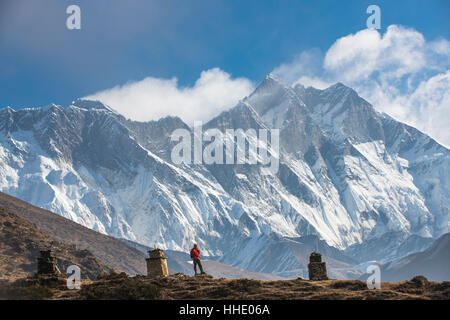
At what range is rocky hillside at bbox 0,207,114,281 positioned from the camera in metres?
126

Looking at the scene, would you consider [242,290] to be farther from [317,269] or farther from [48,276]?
[48,276]

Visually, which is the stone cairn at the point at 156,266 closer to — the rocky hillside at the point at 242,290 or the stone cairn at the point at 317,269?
the rocky hillside at the point at 242,290

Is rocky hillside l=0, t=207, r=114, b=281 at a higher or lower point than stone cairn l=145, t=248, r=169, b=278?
higher

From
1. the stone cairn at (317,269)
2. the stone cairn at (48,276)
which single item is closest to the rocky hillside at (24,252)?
the stone cairn at (48,276)

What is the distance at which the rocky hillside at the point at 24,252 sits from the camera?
126 metres

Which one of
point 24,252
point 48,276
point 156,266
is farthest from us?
point 24,252

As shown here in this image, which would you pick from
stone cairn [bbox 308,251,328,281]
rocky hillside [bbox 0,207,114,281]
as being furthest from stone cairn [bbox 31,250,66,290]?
rocky hillside [bbox 0,207,114,281]

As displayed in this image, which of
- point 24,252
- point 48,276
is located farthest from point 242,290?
point 24,252

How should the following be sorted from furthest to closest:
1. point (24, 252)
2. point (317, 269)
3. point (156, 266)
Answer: point (24, 252) < point (317, 269) < point (156, 266)

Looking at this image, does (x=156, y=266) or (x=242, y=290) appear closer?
(x=242, y=290)

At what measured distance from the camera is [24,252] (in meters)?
143

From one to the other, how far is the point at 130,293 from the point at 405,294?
1458cm

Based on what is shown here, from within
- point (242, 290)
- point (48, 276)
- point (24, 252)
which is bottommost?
point (242, 290)

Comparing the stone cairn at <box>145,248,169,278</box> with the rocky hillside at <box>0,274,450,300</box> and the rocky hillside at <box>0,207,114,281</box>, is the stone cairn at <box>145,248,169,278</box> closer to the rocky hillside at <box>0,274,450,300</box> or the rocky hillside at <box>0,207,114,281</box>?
the rocky hillside at <box>0,274,450,300</box>
